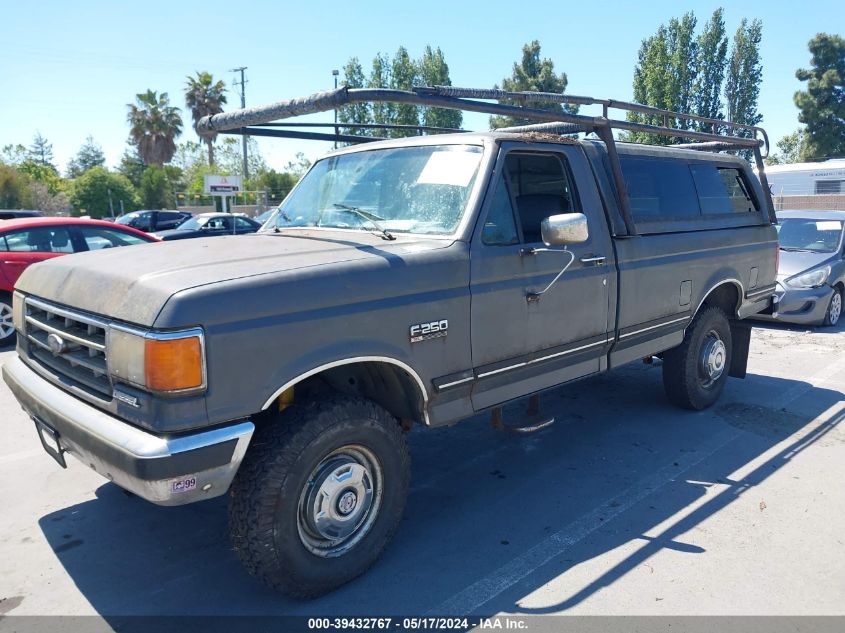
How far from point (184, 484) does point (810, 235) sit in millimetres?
10415

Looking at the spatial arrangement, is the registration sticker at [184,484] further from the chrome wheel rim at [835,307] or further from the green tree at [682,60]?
the green tree at [682,60]

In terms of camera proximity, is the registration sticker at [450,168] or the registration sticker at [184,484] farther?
the registration sticker at [450,168]

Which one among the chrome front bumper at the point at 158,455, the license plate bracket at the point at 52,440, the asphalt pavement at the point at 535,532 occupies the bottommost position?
the asphalt pavement at the point at 535,532

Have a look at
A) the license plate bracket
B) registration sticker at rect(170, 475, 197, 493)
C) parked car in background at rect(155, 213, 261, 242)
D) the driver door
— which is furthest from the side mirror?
parked car in background at rect(155, 213, 261, 242)

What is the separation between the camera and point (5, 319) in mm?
8367

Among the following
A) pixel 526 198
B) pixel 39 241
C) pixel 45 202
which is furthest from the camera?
pixel 45 202

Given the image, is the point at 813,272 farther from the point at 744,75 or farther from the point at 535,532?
the point at 744,75

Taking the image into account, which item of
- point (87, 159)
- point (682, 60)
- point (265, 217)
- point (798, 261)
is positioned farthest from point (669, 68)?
point (87, 159)

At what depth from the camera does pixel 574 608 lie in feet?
9.93

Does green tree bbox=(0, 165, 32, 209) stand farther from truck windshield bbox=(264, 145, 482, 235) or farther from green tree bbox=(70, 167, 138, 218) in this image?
truck windshield bbox=(264, 145, 482, 235)

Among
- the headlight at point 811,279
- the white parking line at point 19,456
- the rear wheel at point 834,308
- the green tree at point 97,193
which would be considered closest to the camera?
the white parking line at point 19,456

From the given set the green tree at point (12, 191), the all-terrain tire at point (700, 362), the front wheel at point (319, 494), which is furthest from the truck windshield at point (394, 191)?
the green tree at point (12, 191)

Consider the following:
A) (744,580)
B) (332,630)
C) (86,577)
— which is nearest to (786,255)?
(744,580)

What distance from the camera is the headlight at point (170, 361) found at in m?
2.51
